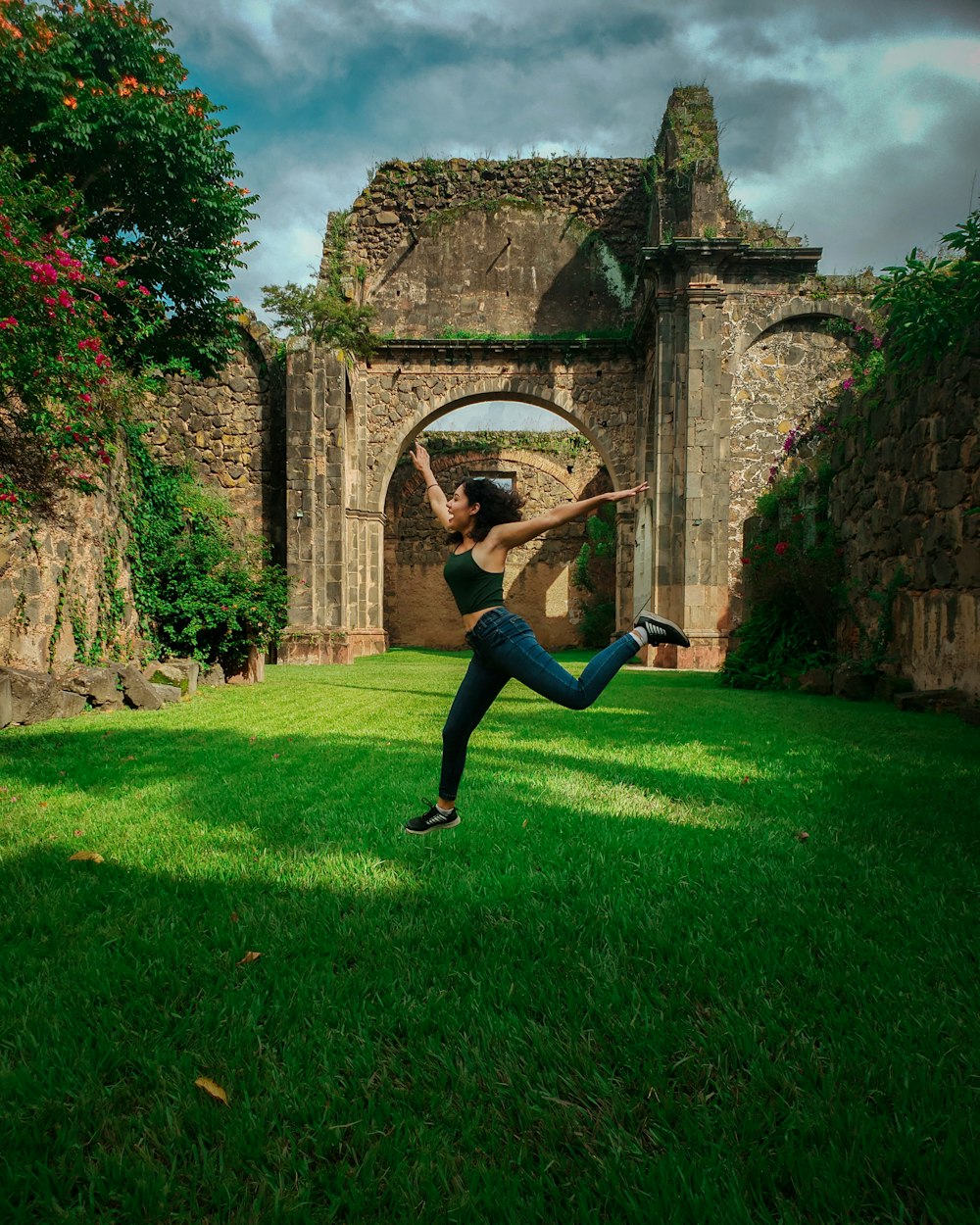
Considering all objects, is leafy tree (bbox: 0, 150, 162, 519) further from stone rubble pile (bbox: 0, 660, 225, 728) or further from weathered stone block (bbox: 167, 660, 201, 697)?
weathered stone block (bbox: 167, 660, 201, 697)

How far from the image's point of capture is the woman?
9.48ft

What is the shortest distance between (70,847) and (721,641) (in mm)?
11278

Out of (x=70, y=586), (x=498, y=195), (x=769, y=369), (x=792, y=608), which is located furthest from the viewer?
(x=498, y=195)

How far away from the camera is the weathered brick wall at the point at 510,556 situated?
2239cm

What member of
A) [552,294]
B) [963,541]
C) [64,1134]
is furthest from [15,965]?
[552,294]

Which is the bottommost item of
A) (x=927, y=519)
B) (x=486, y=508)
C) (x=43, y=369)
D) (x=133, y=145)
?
(x=486, y=508)

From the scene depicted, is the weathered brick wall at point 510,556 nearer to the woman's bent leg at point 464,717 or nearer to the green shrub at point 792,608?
the green shrub at point 792,608

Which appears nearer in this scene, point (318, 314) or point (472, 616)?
point (472, 616)

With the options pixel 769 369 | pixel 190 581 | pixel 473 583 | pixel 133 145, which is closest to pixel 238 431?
pixel 133 145

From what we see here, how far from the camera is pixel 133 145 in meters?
11.0

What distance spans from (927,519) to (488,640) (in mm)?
5562

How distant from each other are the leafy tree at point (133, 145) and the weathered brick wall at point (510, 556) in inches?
405

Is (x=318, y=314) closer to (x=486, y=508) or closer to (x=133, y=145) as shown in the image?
(x=133, y=145)

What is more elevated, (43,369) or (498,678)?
(43,369)
